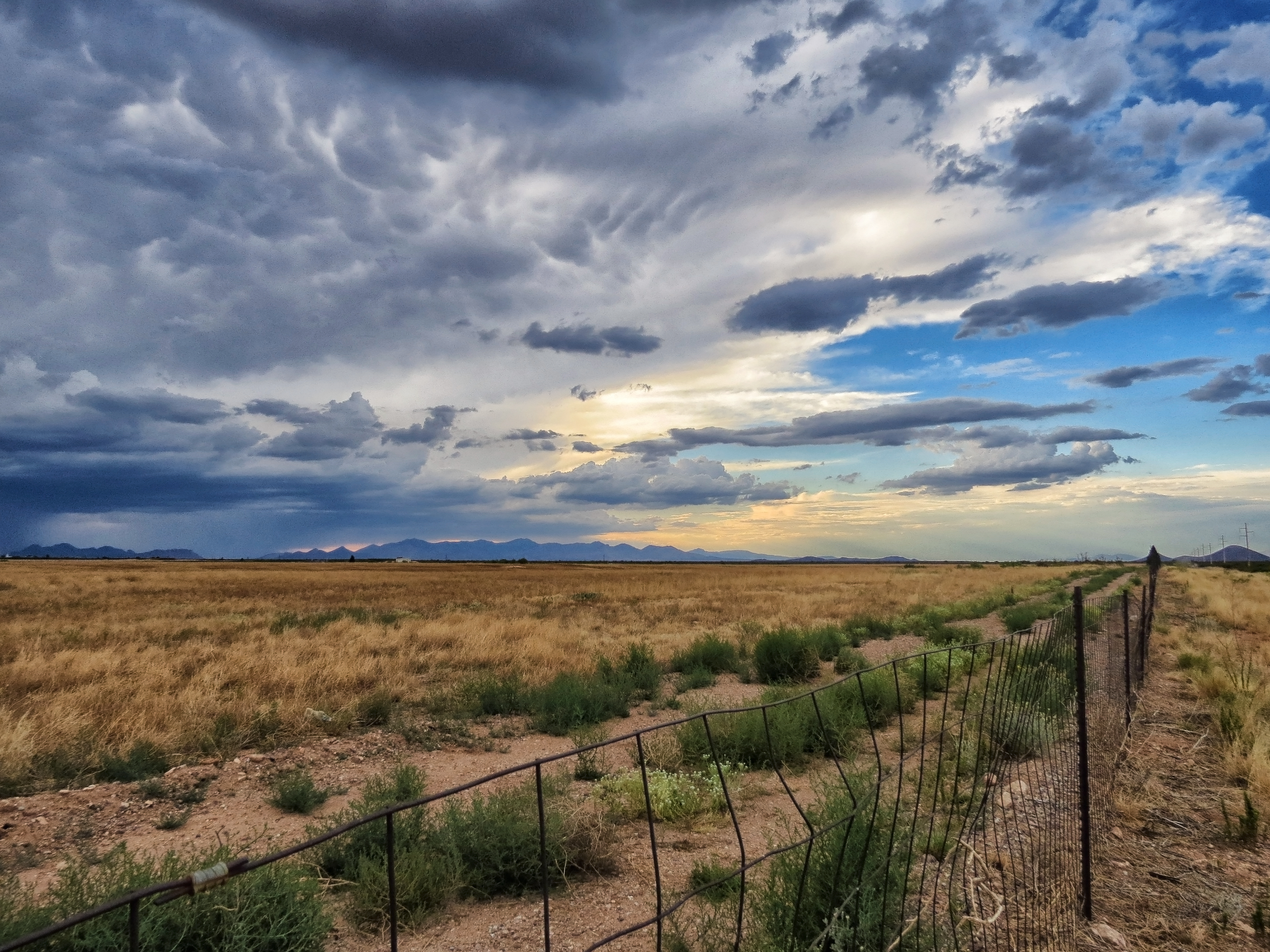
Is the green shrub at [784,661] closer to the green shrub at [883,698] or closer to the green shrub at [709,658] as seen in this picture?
the green shrub at [709,658]

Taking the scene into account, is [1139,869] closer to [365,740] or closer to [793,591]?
[365,740]

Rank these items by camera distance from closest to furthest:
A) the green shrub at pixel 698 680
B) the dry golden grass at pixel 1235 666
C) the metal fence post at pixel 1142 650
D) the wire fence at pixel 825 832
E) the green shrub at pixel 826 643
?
the wire fence at pixel 825 832, the dry golden grass at pixel 1235 666, the metal fence post at pixel 1142 650, the green shrub at pixel 698 680, the green shrub at pixel 826 643

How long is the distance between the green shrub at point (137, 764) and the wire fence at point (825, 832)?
366cm

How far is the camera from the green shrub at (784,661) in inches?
577

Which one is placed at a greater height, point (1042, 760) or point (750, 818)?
point (1042, 760)

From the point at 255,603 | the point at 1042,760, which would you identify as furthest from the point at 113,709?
the point at 255,603

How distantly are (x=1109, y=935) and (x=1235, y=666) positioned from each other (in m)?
11.7

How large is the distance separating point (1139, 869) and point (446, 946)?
517cm

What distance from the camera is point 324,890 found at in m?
4.73

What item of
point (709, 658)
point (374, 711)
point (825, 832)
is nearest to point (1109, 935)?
point (825, 832)

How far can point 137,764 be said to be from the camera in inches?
335

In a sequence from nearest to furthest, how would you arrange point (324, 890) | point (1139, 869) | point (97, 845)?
point (324, 890), point (1139, 869), point (97, 845)

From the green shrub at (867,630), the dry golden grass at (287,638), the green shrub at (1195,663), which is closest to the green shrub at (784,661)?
the dry golden grass at (287,638)

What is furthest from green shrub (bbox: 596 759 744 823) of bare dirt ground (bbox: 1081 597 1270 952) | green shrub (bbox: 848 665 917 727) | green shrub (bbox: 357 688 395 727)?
green shrub (bbox: 357 688 395 727)
